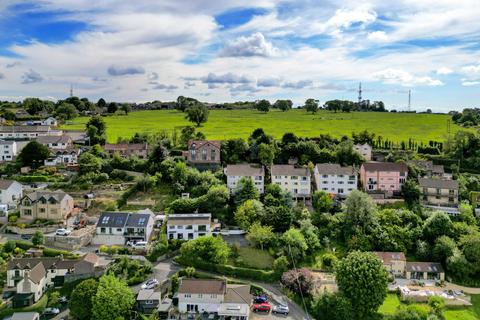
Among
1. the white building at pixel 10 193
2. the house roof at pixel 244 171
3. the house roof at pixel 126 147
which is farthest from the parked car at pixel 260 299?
the house roof at pixel 126 147

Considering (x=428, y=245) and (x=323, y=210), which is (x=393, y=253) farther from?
(x=323, y=210)

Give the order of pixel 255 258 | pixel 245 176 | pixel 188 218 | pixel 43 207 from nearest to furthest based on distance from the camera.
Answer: pixel 255 258
pixel 188 218
pixel 43 207
pixel 245 176

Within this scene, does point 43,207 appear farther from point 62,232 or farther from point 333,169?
point 333,169

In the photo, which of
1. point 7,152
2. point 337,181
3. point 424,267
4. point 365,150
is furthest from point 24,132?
point 424,267

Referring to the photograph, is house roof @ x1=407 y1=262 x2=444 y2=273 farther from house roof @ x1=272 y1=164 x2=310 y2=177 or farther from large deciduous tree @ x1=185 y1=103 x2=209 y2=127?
large deciduous tree @ x1=185 y1=103 x2=209 y2=127

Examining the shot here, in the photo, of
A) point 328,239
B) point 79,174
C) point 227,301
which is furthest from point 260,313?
point 79,174

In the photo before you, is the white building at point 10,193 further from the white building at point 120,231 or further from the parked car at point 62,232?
the white building at point 120,231
